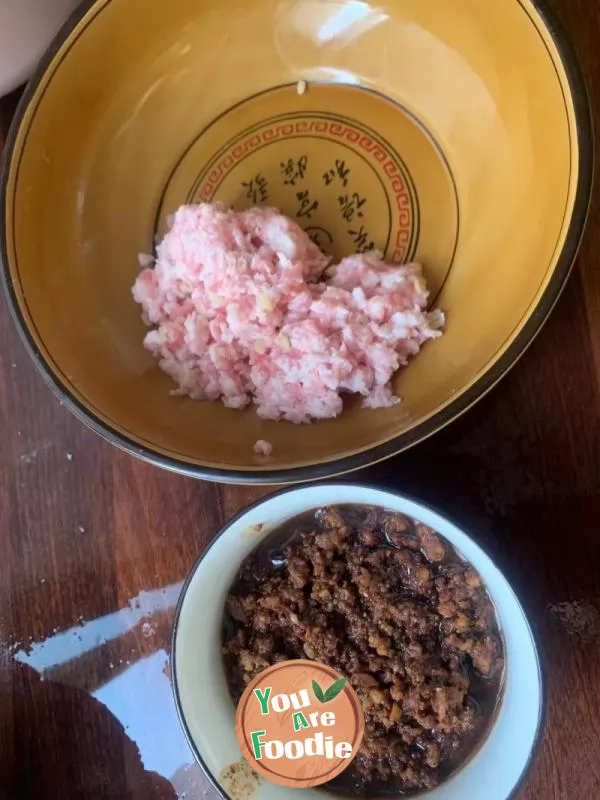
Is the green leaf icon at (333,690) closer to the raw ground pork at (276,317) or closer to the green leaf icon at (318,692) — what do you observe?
the green leaf icon at (318,692)

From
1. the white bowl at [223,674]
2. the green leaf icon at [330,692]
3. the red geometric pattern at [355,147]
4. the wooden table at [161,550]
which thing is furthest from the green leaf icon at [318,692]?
the red geometric pattern at [355,147]

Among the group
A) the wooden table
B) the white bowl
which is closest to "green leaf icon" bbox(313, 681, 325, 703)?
the white bowl

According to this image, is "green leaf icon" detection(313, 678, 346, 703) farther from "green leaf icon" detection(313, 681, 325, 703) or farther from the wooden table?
the wooden table

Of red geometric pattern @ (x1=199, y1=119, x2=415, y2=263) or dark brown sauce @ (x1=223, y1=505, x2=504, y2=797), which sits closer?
dark brown sauce @ (x1=223, y1=505, x2=504, y2=797)

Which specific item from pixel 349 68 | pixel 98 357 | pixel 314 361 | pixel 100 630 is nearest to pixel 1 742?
pixel 100 630

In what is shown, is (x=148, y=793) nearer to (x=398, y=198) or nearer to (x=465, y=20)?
(x=398, y=198)
